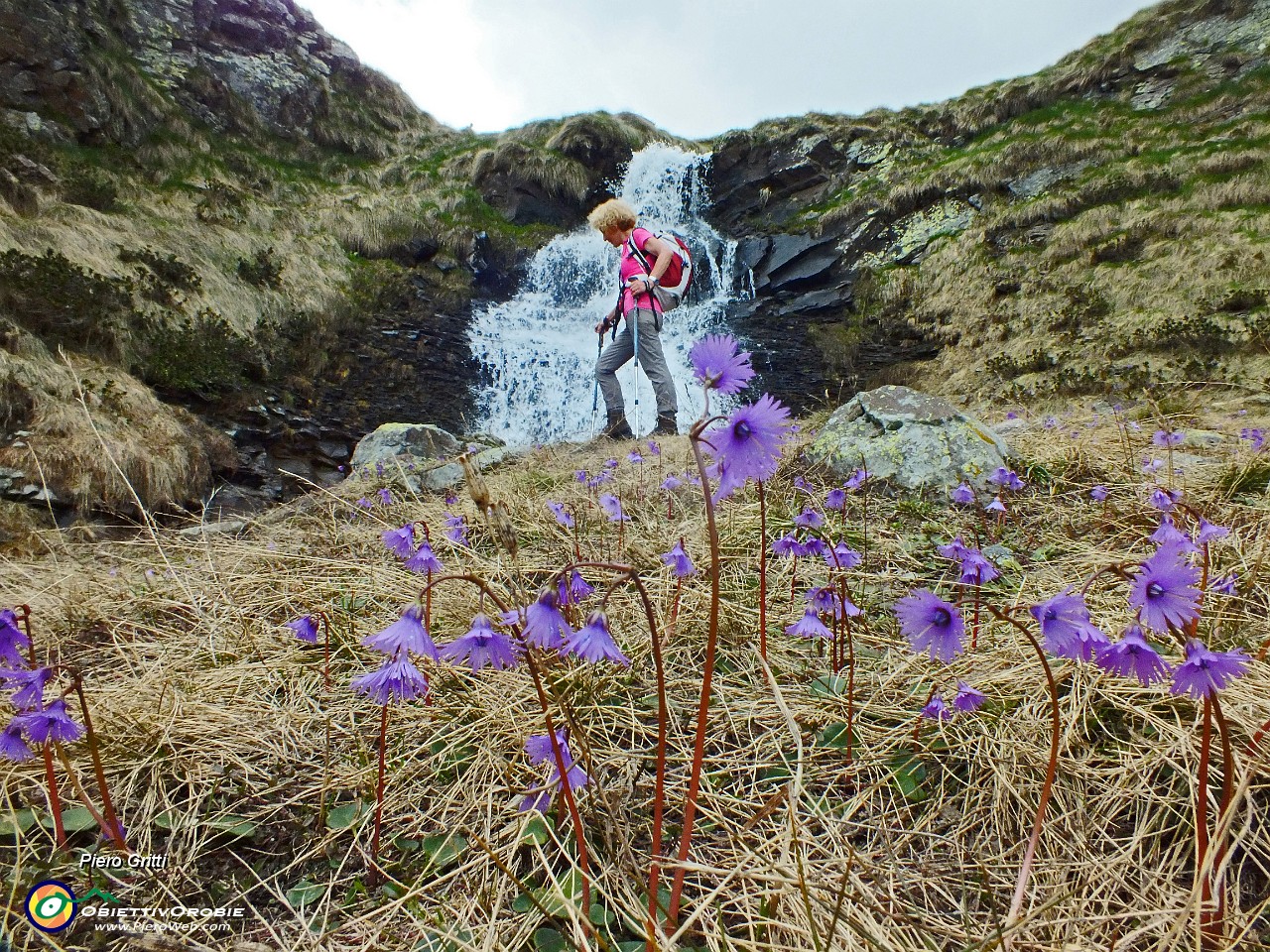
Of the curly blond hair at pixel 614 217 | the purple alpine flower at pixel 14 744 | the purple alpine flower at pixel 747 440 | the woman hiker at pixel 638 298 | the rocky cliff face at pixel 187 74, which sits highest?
the rocky cliff face at pixel 187 74

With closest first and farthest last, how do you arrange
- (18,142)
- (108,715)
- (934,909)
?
(934,909) < (108,715) < (18,142)

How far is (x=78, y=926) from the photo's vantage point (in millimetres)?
971

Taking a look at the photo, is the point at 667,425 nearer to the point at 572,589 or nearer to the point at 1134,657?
the point at 572,589

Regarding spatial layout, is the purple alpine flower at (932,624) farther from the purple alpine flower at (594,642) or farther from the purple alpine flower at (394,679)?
the purple alpine flower at (394,679)

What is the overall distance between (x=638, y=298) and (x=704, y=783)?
177 inches

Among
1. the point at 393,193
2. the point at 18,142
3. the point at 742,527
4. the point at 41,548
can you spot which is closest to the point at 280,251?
the point at 18,142

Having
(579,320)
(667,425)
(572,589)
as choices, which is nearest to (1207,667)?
(572,589)

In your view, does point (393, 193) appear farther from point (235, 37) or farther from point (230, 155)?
point (235, 37)

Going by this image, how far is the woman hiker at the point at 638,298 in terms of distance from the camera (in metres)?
5.04

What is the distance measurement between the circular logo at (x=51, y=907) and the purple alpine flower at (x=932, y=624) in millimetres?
1466

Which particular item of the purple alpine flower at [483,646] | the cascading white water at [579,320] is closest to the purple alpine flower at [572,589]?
the purple alpine flower at [483,646]

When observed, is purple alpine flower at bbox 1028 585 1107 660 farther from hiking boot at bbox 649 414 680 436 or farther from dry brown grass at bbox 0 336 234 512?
dry brown grass at bbox 0 336 234 512

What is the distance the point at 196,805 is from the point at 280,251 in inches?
478

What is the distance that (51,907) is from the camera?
38.4 inches
